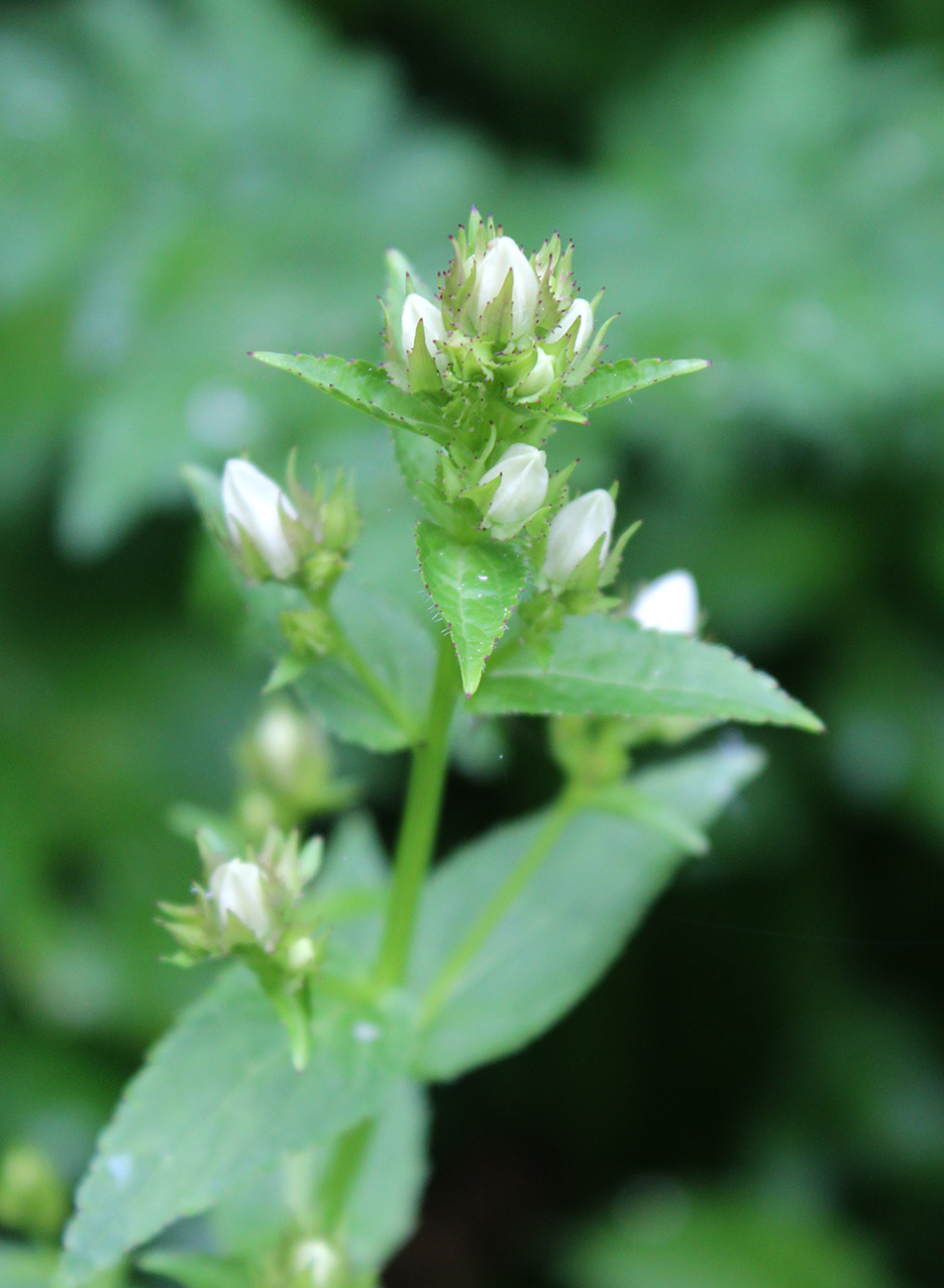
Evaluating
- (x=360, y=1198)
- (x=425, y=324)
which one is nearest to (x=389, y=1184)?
(x=360, y=1198)

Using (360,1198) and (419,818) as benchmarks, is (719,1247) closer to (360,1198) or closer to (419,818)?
(360,1198)

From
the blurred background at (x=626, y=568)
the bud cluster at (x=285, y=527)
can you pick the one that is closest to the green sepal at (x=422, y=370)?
the bud cluster at (x=285, y=527)

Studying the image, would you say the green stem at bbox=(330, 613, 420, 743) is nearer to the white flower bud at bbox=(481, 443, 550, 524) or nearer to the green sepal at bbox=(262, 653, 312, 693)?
the green sepal at bbox=(262, 653, 312, 693)

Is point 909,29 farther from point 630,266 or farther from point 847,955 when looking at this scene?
point 847,955

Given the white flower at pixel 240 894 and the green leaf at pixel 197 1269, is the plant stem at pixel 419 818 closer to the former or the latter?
the white flower at pixel 240 894

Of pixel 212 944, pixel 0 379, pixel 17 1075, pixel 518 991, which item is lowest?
pixel 17 1075

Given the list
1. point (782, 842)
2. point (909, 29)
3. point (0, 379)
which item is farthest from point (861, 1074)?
point (909, 29)

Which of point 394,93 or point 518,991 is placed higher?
point 394,93
